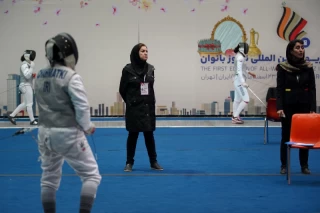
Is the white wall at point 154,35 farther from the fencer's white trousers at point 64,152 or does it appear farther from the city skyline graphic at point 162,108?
the fencer's white trousers at point 64,152

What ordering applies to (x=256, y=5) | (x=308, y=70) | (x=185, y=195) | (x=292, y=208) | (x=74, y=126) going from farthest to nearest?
(x=256, y=5)
(x=308, y=70)
(x=185, y=195)
(x=292, y=208)
(x=74, y=126)

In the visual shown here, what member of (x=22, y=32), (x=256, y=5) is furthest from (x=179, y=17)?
(x=22, y=32)

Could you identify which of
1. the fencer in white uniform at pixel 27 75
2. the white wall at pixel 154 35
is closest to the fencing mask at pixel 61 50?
the fencer in white uniform at pixel 27 75

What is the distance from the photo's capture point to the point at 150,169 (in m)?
6.20

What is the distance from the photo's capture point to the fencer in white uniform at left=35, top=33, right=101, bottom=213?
3406mm

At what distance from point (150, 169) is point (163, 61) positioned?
7.88 metres

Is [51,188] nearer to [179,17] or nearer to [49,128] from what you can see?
[49,128]

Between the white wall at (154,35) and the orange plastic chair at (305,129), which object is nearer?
the orange plastic chair at (305,129)

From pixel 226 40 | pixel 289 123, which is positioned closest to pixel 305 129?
pixel 289 123

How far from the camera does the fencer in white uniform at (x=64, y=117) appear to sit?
3.41 meters

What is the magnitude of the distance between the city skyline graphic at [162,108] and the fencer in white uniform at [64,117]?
10.4 m

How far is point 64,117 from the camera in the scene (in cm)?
344

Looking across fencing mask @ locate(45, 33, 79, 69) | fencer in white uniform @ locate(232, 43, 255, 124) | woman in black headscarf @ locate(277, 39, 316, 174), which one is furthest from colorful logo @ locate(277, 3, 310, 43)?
fencing mask @ locate(45, 33, 79, 69)

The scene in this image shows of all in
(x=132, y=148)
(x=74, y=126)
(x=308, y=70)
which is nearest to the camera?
(x=74, y=126)
